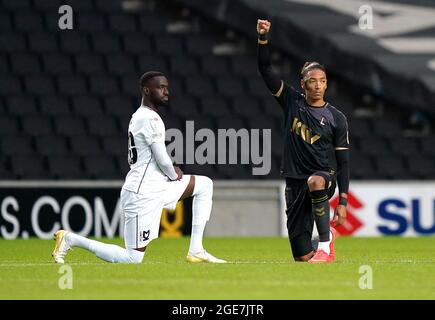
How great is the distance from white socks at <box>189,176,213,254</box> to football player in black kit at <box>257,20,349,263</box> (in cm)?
66

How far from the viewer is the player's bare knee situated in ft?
34.0

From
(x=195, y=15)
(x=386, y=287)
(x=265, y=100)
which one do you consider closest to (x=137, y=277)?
(x=386, y=287)

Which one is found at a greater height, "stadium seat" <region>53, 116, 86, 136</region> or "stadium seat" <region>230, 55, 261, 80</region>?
"stadium seat" <region>230, 55, 261, 80</region>

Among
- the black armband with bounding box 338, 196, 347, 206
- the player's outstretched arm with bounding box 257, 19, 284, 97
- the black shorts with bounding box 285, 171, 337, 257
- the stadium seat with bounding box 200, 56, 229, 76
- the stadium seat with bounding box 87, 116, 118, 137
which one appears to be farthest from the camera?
the stadium seat with bounding box 200, 56, 229, 76

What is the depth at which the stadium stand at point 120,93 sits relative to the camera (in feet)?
60.7

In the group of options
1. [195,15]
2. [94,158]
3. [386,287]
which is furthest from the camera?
[195,15]

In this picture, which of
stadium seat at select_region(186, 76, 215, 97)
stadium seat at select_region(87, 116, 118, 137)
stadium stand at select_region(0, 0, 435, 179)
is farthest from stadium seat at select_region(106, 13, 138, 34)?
stadium seat at select_region(87, 116, 118, 137)

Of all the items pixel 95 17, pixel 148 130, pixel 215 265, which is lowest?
pixel 215 265

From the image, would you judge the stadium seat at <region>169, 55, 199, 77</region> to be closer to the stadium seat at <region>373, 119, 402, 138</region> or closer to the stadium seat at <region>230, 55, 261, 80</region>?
the stadium seat at <region>230, 55, 261, 80</region>

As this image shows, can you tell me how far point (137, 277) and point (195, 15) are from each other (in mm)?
12364

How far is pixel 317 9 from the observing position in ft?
73.0

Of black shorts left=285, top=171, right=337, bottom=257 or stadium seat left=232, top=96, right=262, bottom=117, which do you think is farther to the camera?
stadium seat left=232, top=96, right=262, bottom=117

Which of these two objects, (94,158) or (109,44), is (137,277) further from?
(109,44)

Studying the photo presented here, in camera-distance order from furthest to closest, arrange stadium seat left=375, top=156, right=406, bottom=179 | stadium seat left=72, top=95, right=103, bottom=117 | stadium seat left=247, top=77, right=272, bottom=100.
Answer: stadium seat left=247, top=77, right=272, bottom=100, stadium seat left=375, top=156, right=406, bottom=179, stadium seat left=72, top=95, right=103, bottom=117
